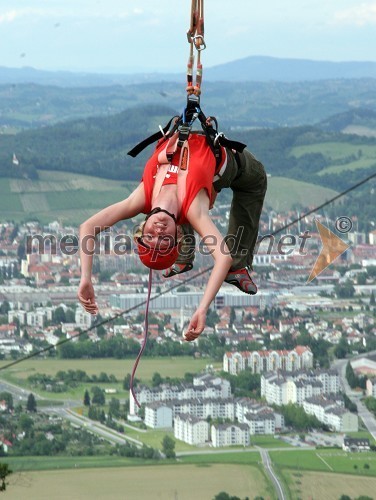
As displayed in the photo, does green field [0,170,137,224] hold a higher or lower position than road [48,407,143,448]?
higher

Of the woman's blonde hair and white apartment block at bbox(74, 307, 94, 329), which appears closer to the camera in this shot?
the woman's blonde hair

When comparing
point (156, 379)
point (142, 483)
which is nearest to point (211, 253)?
point (142, 483)

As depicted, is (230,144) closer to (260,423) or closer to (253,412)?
(253,412)

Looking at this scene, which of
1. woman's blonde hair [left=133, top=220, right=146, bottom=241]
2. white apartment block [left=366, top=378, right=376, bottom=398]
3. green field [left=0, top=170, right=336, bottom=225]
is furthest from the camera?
green field [left=0, top=170, right=336, bottom=225]

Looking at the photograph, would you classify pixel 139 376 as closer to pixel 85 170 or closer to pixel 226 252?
pixel 226 252

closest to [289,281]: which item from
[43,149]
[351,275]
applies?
[351,275]

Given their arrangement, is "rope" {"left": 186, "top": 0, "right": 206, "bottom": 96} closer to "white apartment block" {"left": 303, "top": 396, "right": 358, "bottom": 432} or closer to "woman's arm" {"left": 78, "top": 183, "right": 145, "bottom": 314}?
"woman's arm" {"left": 78, "top": 183, "right": 145, "bottom": 314}

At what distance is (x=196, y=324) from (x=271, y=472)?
19.4m

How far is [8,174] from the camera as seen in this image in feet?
198

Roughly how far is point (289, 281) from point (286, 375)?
14877 millimetres

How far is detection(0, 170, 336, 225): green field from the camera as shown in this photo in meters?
53.2

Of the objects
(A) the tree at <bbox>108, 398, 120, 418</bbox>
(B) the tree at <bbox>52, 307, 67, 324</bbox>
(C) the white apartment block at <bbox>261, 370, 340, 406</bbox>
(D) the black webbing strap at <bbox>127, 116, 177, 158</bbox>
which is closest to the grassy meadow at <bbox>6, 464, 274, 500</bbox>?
(A) the tree at <bbox>108, 398, 120, 418</bbox>

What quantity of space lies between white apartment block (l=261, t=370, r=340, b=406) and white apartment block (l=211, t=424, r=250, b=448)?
8.12 ft

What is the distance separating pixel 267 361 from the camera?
111 ft
